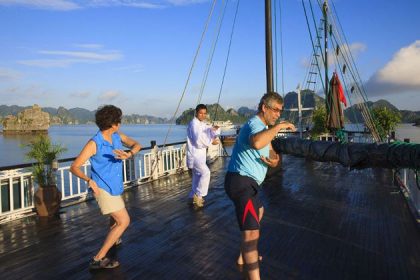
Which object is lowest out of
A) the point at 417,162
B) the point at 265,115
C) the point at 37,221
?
the point at 37,221

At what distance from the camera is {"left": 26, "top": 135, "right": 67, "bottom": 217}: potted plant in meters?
6.22

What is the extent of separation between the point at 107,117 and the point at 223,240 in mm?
2116

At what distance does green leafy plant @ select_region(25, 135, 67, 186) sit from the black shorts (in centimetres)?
447

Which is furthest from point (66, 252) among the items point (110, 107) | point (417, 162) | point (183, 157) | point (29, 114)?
point (29, 114)

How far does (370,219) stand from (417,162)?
290cm

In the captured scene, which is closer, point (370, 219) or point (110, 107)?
point (110, 107)

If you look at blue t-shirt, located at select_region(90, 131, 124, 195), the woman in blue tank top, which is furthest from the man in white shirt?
blue t-shirt, located at select_region(90, 131, 124, 195)

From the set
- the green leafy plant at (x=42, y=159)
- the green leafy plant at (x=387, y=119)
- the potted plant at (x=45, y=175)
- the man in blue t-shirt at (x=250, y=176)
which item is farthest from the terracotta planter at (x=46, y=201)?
the green leafy plant at (x=387, y=119)

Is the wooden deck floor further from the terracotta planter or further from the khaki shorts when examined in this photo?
the khaki shorts

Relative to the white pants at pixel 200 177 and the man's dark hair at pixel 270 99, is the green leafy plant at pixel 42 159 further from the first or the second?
the man's dark hair at pixel 270 99

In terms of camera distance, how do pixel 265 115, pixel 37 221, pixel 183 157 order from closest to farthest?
pixel 265 115 → pixel 37 221 → pixel 183 157

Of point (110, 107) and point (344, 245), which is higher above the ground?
point (110, 107)

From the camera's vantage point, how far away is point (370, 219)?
18.1 ft

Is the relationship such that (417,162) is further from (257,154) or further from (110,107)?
(110,107)
